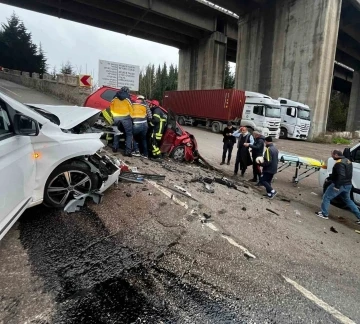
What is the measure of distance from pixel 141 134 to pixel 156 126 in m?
0.50

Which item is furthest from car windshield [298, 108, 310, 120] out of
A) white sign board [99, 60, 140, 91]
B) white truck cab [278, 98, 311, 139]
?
white sign board [99, 60, 140, 91]

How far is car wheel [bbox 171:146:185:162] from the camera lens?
7.63 m

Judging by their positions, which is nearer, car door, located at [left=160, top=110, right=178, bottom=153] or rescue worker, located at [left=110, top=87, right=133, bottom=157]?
rescue worker, located at [left=110, top=87, right=133, bottom=157]

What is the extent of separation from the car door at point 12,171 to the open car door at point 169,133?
4.77 metres

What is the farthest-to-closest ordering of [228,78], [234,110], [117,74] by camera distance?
[228,78]
[234,110]
[117,74]

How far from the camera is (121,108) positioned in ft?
20.6

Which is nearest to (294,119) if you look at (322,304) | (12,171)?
(322,304)

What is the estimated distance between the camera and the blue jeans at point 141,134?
6496 mm

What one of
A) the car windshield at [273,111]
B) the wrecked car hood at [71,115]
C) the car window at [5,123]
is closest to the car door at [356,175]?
the wrecked car hood at [71,115]

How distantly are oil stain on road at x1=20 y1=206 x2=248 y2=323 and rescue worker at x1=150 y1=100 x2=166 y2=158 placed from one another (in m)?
4.02

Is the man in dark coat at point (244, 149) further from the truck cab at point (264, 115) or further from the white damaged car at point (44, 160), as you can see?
the truck cab at point (264, 115)

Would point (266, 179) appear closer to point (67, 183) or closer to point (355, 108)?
point (67, 183)

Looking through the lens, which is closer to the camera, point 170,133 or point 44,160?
point 44,160

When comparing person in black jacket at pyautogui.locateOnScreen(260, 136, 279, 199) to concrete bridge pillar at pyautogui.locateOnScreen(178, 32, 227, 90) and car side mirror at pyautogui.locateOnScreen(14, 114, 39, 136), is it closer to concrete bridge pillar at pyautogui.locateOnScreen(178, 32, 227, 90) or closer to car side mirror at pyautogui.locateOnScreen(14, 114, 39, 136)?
car side mirror at pyautogui.locateOnScreen(14, 114, 39, 136)
